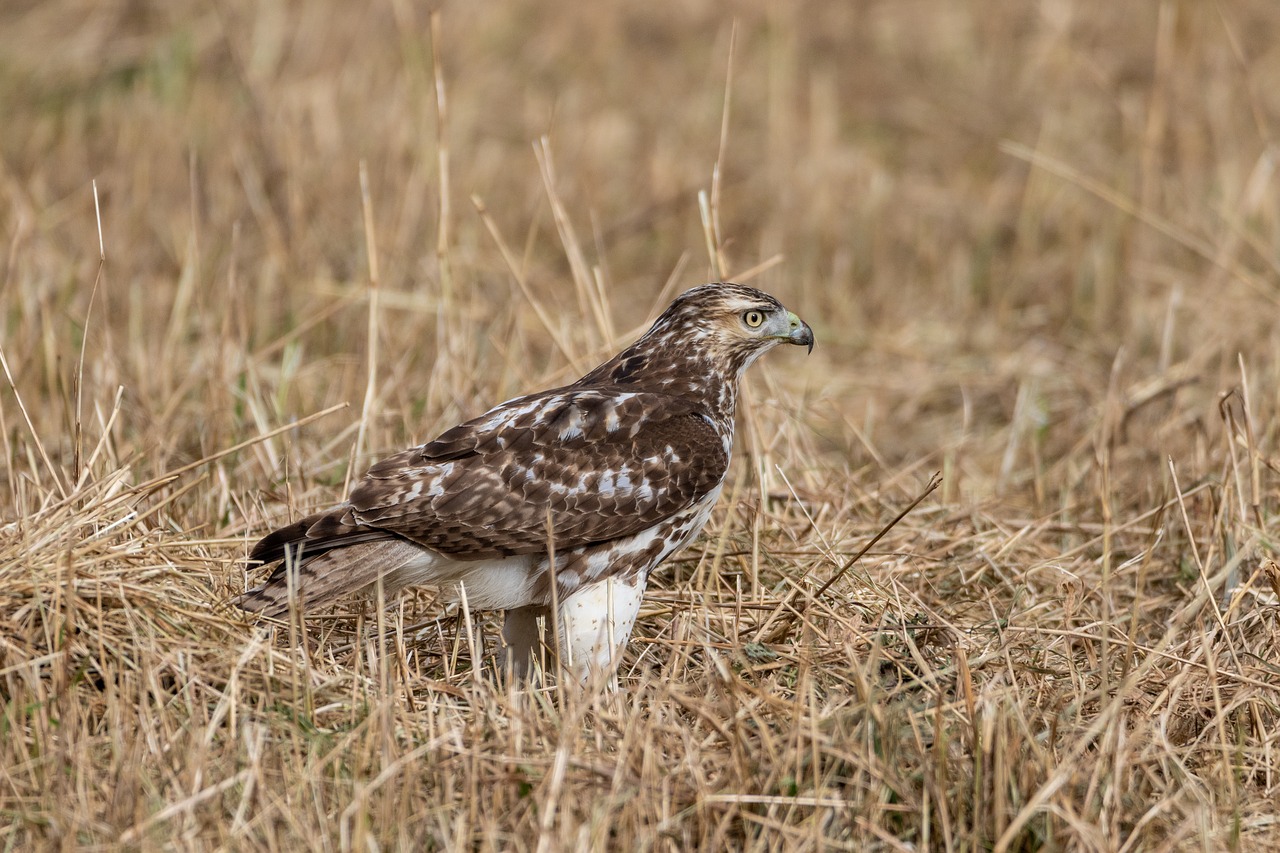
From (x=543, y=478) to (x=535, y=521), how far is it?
0.14m

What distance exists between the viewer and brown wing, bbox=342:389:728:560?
14.9ft

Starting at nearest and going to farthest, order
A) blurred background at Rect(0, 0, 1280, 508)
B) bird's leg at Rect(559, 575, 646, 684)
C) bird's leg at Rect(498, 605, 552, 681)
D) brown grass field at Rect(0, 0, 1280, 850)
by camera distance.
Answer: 1. brown grass field at Rect(0, 0, 1280, 850)
2. bird's leg at Rect(559, 575, 646, 684)
3. bird's leg at Rect(498, 605, 552, 681)
4. blurred background at Rect(0, 0, 1280, 508)

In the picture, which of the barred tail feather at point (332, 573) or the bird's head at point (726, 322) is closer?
the barred tail feather at point (332, 573)

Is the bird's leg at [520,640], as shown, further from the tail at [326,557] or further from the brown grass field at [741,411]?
the tail at [326,557]

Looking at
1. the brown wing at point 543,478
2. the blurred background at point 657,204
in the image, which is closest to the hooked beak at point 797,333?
the brown wing at point 543,478

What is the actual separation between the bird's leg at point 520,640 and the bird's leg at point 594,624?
28 centimetres

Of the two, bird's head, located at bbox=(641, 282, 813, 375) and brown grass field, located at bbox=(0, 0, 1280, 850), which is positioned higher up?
bird's head, located at bbox=(641, 282, 813, 375)

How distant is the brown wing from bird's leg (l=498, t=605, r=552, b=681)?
0.46 m

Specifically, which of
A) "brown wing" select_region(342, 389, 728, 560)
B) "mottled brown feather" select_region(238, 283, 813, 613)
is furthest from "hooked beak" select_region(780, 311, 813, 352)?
"brown wing" select_region(342, 389, 728, 560)

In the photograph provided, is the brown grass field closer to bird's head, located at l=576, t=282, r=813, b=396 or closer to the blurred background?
the blurred background

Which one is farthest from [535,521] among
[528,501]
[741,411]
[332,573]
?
[741,411]

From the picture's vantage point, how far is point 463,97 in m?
11.3

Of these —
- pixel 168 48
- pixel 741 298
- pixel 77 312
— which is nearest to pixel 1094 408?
pixel 741 298

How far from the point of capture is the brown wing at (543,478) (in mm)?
4543
